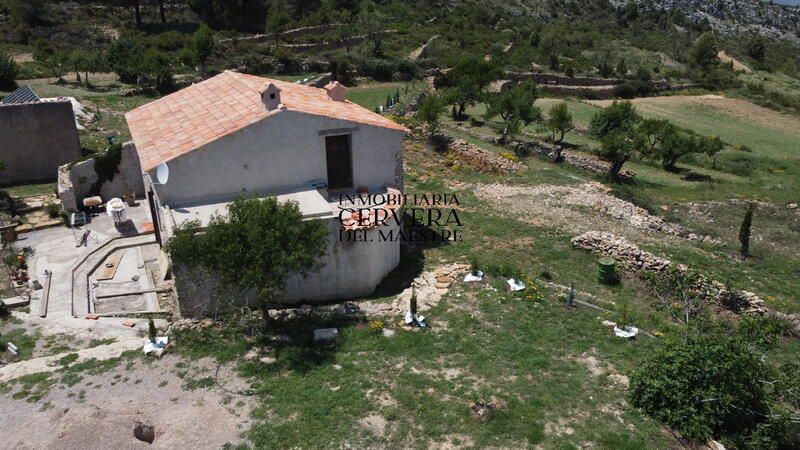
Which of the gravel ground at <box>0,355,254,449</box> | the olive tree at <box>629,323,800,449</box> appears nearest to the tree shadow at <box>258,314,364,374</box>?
the gravel ground at <box>0,355,254,449</box>

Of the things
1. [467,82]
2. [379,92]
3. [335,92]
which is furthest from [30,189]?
[467,82]

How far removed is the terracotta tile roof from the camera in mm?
20469

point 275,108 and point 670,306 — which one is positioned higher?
point 275,108

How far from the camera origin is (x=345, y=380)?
14922 millimetres

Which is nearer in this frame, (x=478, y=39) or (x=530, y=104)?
(x=530, y=104)

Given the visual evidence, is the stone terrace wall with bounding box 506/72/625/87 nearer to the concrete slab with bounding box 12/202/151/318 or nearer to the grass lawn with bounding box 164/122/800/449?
the grass lawn with bounding box 164/122/800/449

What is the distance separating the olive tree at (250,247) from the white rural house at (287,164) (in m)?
2.25

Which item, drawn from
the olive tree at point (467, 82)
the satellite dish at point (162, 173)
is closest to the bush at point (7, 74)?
the satellite dish at point (162, 173)

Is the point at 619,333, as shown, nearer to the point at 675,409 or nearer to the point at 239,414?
the point at 675,409

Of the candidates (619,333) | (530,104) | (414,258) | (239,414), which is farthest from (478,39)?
(239,414)

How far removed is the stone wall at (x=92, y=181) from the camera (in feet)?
83.8

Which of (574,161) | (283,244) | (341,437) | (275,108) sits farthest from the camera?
(574,161)

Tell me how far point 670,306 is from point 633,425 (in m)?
7.38

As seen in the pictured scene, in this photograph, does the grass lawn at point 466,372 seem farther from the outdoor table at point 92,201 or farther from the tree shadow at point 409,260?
the outdoor table at point 92,201
